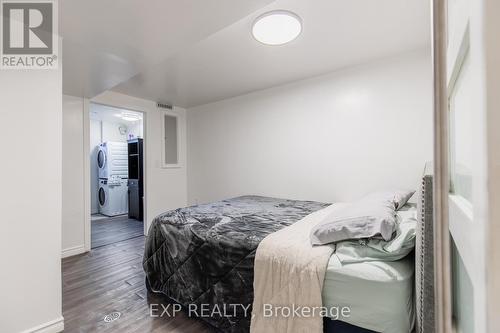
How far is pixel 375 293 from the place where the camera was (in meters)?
1.12

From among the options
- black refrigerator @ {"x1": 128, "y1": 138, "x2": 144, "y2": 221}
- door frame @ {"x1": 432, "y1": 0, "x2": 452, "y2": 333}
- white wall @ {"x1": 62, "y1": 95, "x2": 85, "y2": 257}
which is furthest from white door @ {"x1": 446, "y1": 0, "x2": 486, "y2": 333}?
black refrigerator @ {"x1": 128, "y1": 138, "x2": 144, "y2": 221}

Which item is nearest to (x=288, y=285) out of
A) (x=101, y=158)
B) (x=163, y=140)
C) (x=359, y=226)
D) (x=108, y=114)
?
(x=359, y=226)

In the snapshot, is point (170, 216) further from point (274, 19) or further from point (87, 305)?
point (274, 19)

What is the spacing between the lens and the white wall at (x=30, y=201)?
5.00 ft

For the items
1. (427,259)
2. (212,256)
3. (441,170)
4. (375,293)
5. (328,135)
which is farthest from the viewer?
(328,135)

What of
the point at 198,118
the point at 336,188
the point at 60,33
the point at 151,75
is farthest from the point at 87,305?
the point at 198,118

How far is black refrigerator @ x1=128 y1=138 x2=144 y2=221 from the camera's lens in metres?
5.31

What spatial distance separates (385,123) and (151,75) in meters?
2.82

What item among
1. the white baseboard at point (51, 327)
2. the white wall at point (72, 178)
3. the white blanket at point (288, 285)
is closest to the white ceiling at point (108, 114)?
the white wall at point (72, 178)

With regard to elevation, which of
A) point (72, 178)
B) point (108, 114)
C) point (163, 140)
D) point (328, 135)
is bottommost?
point (72, 178)

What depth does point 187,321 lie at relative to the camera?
187cm

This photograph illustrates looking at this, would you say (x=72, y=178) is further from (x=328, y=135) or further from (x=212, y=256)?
(x=328, y=135)

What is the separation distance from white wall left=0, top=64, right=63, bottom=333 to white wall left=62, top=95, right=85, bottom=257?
181 cm
